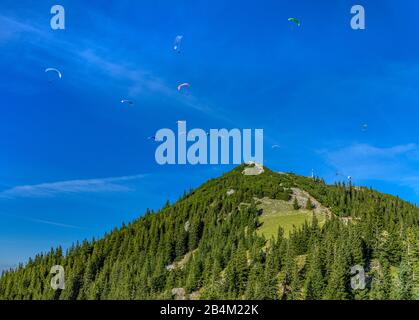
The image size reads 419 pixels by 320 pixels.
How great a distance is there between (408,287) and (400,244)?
129 ft

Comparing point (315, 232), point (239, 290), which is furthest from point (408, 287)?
point (315, 232)

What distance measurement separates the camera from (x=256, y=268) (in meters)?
118

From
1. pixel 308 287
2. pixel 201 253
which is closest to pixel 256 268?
pixel 308 287

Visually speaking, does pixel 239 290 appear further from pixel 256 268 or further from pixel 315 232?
pixel 315 232

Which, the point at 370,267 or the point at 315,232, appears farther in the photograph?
the point at 315,232

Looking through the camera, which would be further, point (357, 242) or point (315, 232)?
point (315, 232)

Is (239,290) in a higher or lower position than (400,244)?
lower

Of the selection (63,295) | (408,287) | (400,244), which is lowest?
(63,295)

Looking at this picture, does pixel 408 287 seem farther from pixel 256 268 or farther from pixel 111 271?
pixel 111 271
